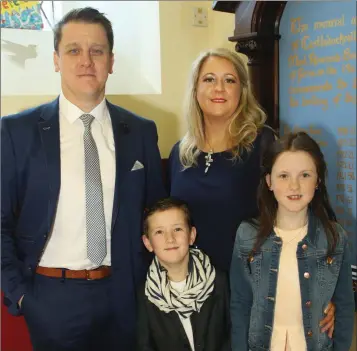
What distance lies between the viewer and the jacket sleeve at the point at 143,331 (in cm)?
157

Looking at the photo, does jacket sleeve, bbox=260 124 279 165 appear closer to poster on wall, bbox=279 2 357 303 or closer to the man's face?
poster on wall, bbox=279 2 357 303

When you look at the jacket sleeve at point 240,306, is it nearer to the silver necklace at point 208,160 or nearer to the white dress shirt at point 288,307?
the white dress shirt at point 288,307

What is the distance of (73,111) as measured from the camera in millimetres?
1600

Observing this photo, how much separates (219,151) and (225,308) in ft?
2.03

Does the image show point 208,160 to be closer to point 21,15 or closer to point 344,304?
point 344,304

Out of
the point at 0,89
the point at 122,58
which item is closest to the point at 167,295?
the point at 0,89

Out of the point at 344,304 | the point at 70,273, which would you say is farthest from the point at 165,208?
the point at 344,304

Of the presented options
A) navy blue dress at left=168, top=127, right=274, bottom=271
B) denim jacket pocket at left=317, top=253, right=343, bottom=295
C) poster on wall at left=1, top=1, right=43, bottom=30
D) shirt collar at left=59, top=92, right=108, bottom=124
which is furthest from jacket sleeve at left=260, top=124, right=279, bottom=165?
poster on wall at left=1, top=1, right=43, bottom=30

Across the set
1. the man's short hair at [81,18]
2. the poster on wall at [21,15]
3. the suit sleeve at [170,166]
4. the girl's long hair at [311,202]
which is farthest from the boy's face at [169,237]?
the poster on wall at [21,15]

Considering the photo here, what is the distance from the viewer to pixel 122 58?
278 cm

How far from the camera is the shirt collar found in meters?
1.60

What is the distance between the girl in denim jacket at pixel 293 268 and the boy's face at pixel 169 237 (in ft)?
0.65

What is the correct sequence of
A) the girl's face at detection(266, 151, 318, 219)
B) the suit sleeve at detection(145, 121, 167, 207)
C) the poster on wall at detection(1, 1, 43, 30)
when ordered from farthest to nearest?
the poster on wall at detection(1, 1, 43, 30)
the suit sleeve at detection(145, 121, 167, 207)
the girl's face at detection(266, 151, 318, 219)

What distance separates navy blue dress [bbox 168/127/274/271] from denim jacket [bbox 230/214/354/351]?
210 mm
